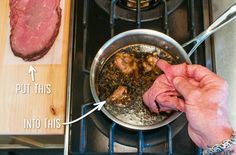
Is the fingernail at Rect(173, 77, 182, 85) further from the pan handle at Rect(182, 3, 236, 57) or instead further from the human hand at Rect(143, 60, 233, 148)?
the pan handle at Rect(182, 3, 236, 57)

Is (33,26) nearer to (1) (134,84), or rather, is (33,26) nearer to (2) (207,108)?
(1) (134,84)

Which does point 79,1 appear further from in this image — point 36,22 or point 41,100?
point 41,100

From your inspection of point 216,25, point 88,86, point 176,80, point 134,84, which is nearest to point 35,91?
point 88,86

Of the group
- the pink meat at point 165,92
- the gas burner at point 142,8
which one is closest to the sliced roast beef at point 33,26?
the gas burner at point 142,8

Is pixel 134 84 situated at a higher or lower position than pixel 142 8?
lower

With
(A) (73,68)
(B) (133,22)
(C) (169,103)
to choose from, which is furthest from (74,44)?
(C) (169,103)
